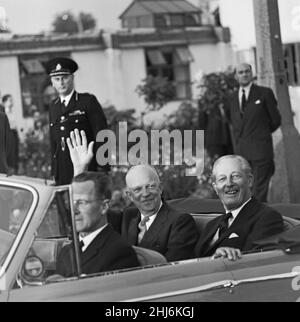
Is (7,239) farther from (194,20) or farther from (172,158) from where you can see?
(194,20)

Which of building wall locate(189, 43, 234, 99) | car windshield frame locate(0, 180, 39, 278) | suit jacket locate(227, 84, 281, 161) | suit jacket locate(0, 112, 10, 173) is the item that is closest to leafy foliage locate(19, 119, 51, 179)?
suit jacket locate(227, 84, 281, 161)

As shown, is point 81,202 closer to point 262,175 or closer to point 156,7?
point 262,175

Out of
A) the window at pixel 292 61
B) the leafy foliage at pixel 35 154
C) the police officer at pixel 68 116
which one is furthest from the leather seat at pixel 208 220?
the window at pixel 292 61

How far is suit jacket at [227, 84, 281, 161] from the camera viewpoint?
10.0 meters

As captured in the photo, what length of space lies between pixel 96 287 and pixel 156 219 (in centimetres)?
140

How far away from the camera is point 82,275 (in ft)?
13.9

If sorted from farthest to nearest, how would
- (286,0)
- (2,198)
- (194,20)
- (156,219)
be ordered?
(194,20) < (286,0) < (156,219) < (2,198)

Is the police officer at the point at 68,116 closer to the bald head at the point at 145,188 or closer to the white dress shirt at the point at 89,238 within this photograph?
the bald head at the point at 145,188

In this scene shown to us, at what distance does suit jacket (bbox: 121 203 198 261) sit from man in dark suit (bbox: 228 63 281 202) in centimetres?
451

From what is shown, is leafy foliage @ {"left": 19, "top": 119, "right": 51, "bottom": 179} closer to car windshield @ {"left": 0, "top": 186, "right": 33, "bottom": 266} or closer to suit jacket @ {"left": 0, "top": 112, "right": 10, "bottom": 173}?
suit jacket @ {"left": 0, "top": 112, "right": 10, "bottom": 173}

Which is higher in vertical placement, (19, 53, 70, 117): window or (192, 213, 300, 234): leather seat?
(19, 53, 70, 117): window

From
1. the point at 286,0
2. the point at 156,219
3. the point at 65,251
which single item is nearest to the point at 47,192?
the point at 65,251

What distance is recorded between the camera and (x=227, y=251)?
15.5 ft
